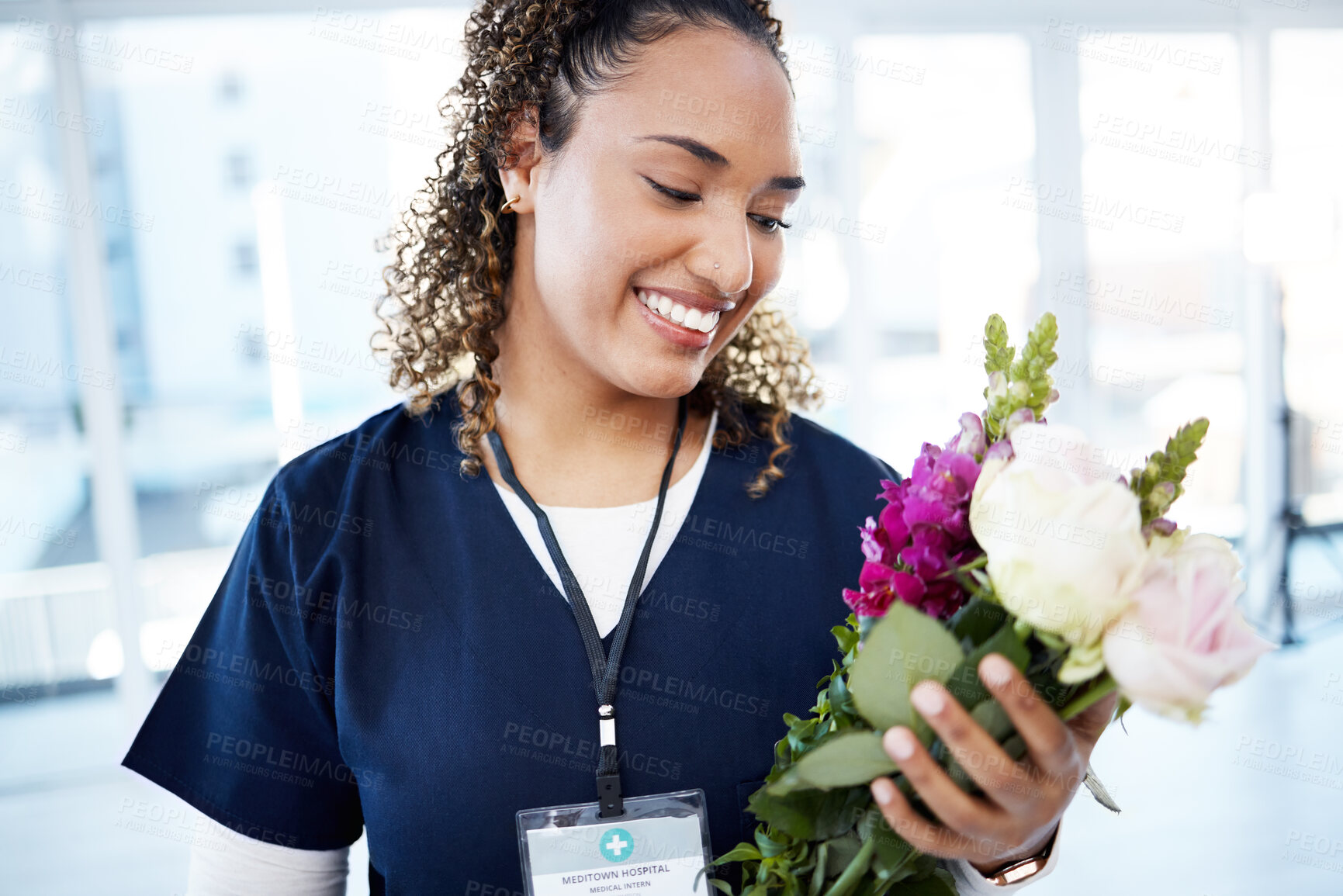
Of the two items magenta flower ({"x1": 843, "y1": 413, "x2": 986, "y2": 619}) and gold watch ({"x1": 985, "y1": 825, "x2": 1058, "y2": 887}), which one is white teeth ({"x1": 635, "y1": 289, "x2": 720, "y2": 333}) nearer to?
magenta flower ({"x1": 843, "y1": 413, "x2": 986, "y2": 619})

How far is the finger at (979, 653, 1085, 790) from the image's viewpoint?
62 cm

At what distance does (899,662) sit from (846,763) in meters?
0.09

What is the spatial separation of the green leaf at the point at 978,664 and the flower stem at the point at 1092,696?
0.15 feet

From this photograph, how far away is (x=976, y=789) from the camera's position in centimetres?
70

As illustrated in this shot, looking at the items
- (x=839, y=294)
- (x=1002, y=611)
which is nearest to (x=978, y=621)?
(x=1002, y=611)

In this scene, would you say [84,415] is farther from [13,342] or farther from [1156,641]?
[1156,641]

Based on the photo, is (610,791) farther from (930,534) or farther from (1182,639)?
(1182,639)

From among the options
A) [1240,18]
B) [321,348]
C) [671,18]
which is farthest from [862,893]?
[1240,18]

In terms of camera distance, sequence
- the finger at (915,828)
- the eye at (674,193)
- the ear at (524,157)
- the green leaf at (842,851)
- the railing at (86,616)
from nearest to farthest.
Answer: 1. the finger at (915,828)
2. the green leaf at (842,851)
3. the eye at (674,193)
4. the ear at (524,157)
5. the railing at (86,616)

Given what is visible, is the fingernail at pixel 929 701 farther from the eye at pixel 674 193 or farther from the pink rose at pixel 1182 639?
the eye at pixel 674 193

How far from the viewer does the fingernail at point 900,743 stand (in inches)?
25.3

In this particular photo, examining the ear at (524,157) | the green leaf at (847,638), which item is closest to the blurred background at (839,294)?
the ear at (524,157)

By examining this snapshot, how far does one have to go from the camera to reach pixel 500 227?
4.41 feet

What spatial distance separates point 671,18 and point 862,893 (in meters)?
1.00
